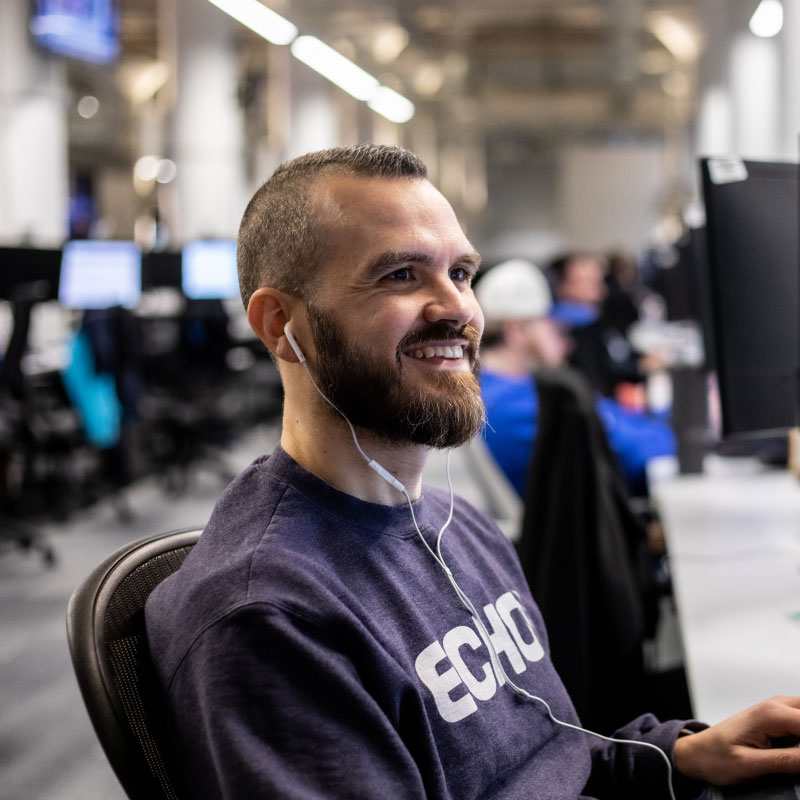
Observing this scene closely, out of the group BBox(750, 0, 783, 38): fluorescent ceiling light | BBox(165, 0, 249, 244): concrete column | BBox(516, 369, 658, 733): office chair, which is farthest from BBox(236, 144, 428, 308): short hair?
BBox(165, 0, 249, 244): concrete column

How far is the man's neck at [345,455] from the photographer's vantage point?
0.98 meters

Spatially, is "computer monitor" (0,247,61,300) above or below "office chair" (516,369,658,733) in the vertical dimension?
above

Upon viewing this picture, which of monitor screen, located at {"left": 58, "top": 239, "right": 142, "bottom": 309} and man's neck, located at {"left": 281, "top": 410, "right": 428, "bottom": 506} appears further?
monitor screen, located at {"left": 58, "top": 239, "right": 142, "bottom": 309}

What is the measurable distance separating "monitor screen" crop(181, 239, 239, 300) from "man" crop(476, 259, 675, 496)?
14.3ft

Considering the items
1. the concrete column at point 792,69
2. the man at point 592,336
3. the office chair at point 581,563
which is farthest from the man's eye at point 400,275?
the man at point 592,336

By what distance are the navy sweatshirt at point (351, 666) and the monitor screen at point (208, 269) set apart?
6571mm

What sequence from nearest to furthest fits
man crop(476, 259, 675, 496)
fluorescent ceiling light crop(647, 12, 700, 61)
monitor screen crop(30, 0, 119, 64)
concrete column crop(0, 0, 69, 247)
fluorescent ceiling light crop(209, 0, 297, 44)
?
man crop(476, 259, 675, 496) → fluorescent ceiling light crop(209, 0, 297, 44) → concrete column crop(0, 0, 69, 247) → monitor screen crop(30, 0, 119, 64) → fluorescent ceiling light crop(647, 12, 700, 61)

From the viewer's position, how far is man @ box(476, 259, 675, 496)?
9.21 feet

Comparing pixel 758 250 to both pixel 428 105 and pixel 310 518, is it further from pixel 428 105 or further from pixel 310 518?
pixel 428 105

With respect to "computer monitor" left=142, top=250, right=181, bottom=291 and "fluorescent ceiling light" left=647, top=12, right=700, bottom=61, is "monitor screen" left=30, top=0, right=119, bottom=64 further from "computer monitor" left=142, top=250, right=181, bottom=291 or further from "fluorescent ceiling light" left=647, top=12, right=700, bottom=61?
"fluorescent ceiling light" left=647, top=12, right=700, bottom=61

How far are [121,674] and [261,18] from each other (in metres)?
5.24

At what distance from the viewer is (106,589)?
0.94m

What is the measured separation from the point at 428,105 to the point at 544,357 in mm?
12030

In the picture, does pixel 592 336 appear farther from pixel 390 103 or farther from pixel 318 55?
pixel 390 103
